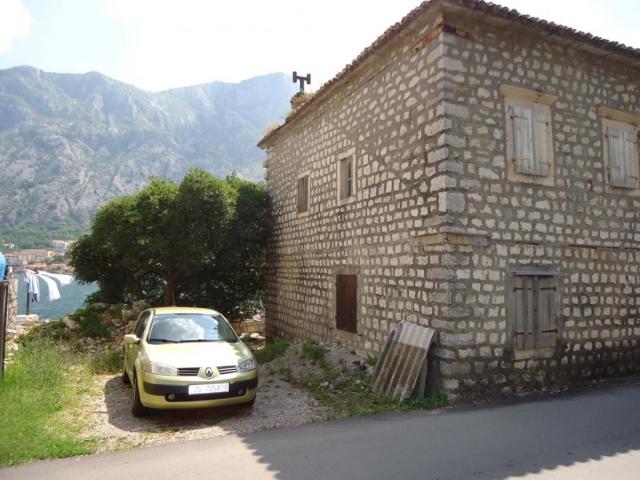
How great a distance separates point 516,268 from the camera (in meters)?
7.32

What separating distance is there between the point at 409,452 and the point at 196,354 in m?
3.21

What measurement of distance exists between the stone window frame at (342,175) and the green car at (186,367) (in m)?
3.94

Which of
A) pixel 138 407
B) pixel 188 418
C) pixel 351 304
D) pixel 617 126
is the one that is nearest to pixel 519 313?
pixel 351 304

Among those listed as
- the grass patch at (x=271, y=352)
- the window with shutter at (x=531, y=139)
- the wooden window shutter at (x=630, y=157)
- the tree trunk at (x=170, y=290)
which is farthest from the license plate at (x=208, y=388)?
the tree trunk at (x=170, y=290)

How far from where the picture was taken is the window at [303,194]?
11.7m

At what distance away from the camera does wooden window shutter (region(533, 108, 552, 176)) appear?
7.68 metres

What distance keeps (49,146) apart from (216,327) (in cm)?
8797

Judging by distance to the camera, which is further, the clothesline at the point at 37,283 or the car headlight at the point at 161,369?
the clothesline at the point at 37,283

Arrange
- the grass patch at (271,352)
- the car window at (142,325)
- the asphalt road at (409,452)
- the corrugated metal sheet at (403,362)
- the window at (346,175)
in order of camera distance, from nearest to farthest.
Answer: the asphalt road at (409,452) < the corrugated metal sheet at (403,362) < the car window at (142,325) < the window at (346,175) < the grass patch at (271,352)

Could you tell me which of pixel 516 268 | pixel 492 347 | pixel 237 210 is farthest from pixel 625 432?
pixel 237 210

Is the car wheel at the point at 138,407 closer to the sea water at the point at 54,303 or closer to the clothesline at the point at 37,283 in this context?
the sea water at the point at 54,303

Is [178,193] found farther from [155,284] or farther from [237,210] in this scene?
[155,284]

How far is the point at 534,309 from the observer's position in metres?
7.42

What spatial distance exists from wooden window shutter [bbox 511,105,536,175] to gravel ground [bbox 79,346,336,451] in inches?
199
